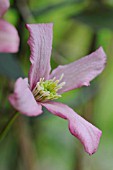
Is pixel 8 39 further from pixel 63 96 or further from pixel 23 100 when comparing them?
pixel 63 96

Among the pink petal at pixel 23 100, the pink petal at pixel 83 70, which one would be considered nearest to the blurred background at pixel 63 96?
the pink petal at pixel 83 70

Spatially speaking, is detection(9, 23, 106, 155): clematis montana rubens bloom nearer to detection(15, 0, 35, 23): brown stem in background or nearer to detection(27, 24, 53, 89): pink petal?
detection(27, 24, 53, 89): pink petal

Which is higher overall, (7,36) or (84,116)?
(7,36)

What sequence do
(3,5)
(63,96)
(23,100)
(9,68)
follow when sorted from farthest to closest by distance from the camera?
(63,96) → (9,68) → (3,5) → (23,100)

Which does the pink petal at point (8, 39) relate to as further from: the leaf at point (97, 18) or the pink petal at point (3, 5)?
the leaf at point (97, 18)

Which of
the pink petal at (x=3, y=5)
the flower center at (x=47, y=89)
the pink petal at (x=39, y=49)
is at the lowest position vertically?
the flower center at (x=47, y=89)

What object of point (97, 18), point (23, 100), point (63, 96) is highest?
point (23, 100)

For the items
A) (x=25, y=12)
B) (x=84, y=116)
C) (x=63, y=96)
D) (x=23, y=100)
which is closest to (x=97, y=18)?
(x=25, y=12)
